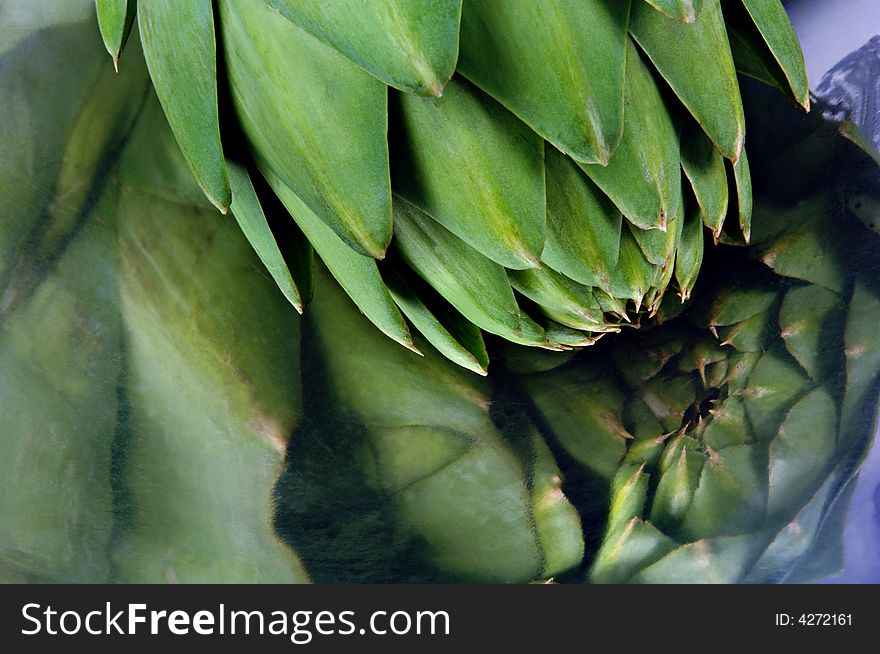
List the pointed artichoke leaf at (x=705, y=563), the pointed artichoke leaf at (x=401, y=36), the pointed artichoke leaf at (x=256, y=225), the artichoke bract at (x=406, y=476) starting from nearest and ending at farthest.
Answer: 1. the pointed artichoke leaf at (x=401, y=36)
2. the pointed artichoke leaf at (x=256, y=225)
3. the artichoke bract at (x=406, y=476)
4. the pointed artichoke leaf at (x=705, y=563)

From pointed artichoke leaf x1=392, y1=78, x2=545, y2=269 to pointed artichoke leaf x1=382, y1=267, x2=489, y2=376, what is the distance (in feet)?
0.26

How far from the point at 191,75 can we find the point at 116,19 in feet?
0.22

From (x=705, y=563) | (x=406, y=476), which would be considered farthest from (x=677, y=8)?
(x=705, y=563)

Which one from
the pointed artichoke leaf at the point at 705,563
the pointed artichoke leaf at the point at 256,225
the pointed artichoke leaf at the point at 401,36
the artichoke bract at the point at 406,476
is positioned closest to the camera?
the pointed artichoke leaf at the point at 401,36

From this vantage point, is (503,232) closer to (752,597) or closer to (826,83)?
(826,83)

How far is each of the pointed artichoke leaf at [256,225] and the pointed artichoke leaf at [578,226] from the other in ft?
0.45

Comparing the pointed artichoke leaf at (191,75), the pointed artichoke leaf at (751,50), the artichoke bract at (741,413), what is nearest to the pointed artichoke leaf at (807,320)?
the artichoke bract at (741,413)

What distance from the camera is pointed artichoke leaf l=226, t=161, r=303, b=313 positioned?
389 mm

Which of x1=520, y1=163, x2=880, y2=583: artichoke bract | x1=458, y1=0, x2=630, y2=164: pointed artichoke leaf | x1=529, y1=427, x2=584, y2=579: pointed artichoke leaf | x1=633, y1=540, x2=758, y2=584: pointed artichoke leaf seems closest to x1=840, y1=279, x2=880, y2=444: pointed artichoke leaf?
x1=520, y1=163, x2=880, y2=583: artichoke bract

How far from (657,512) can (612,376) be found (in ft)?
0.39

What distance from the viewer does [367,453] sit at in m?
0.55

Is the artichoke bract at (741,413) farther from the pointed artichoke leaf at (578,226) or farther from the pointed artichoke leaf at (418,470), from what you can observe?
the pointed artichoke leaf at (578,226)

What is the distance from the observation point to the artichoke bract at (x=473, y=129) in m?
0.31

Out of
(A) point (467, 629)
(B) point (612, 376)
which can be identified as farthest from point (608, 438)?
(A) point (467, 629)
